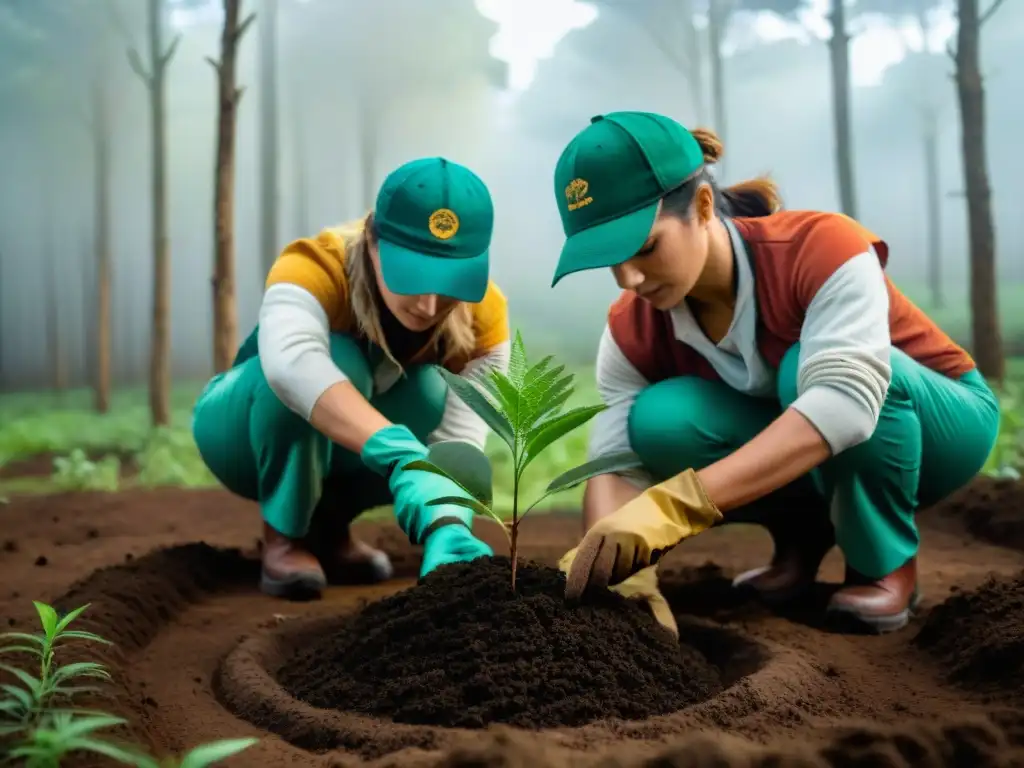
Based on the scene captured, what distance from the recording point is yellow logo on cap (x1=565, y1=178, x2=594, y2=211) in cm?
165

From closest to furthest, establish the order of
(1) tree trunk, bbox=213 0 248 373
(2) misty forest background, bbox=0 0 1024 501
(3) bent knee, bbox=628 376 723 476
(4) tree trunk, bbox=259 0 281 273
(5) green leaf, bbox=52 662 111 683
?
(5) green leaf, bbox=52 662 111 683 < (3) bent knee, bbox=628 376 723 476 < (1) tree trunk, bbox=213 0 248 373 < (4) tree trunk, bbox=259 0 281 273 < (2) misty forest background, bbox=0 0 1024 501

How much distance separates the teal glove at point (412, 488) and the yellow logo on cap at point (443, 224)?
16.1 inches

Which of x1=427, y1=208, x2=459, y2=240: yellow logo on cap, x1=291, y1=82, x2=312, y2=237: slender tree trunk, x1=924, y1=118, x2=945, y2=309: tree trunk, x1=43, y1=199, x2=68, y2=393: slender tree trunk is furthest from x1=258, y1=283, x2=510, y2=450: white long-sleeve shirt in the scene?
x1=924, y1=118, x2=945, y2=309: tree trunk

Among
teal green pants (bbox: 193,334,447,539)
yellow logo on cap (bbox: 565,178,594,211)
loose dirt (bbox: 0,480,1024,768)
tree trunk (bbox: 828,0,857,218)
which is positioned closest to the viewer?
loose dirt (bbox: 0,480,1024,768)

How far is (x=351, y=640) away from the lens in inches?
60.9

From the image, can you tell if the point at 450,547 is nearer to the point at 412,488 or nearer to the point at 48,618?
the point at 412,488

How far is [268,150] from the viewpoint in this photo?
6.72 metres

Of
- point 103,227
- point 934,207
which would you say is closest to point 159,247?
point 103,227

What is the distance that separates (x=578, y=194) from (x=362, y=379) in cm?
77

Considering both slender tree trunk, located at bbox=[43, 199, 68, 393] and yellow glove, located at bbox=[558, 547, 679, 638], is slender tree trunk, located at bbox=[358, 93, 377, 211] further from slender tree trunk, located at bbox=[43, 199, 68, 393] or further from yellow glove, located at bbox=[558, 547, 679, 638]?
yellow glove, located at bbox=[558, 547, 679, 638]

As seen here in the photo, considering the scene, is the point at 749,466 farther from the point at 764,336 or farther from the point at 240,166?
the point at 240,166

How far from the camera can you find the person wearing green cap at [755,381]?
161 cm

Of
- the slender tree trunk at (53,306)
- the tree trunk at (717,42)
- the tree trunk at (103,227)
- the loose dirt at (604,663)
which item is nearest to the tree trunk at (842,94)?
the tree trunk at (717,42)

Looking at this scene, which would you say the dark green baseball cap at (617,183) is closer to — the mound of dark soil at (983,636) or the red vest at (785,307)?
the red vest at (785,307)
